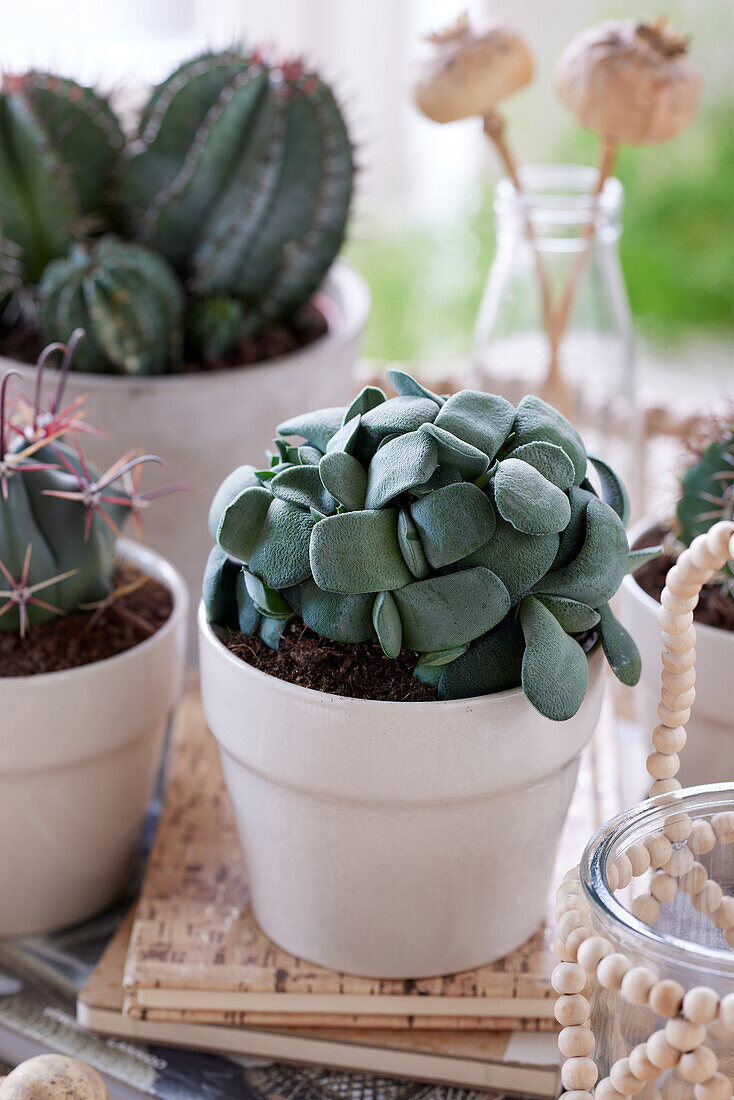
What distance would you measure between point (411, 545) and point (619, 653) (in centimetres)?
11

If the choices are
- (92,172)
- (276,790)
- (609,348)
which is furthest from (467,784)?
(92,172)

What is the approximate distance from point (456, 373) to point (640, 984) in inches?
29.9

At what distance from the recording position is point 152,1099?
0.52 meters

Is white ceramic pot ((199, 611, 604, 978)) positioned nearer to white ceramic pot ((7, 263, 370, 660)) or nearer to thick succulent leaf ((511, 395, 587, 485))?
thick succulent leaf ((511, 395, 587, 485))

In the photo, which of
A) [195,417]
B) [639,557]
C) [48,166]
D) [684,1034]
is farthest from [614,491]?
[48,166]

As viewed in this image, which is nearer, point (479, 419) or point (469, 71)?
point (479, 419)

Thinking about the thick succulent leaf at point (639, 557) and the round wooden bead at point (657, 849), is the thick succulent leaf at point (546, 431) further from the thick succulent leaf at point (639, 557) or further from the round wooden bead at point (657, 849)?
the round wooden bead at point (657, 849)

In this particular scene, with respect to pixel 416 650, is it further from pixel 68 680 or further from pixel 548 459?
pixel 68 680

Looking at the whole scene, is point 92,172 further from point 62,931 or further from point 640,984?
point 640,984

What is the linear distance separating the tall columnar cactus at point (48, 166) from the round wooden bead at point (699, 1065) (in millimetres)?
727

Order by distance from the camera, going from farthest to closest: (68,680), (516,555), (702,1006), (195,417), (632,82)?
(195,417)
(632,82)
(68,680)
(516,555)
(702,1006)

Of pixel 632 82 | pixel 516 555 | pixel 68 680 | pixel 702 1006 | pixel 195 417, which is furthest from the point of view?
pixel 195 417

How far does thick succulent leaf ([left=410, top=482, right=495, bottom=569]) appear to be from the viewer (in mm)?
444

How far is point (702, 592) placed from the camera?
2.10 feet
